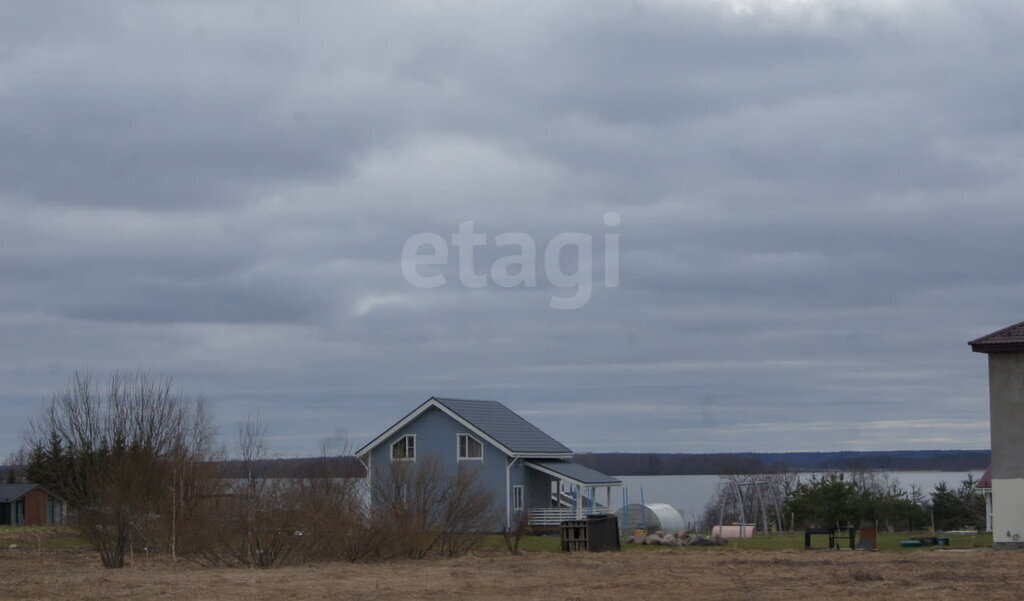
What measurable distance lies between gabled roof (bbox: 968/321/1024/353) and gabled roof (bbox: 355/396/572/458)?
22.7 meters

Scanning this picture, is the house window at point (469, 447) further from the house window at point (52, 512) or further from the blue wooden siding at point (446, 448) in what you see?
the house window at point (52, 512)

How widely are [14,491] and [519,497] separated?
113ft

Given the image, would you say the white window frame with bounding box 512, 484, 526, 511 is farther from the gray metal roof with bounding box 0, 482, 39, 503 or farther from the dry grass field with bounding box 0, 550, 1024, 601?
the gray metal roof with bounding box 0, 482, 39, 503

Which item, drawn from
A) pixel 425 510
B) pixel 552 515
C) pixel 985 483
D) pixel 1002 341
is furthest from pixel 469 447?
pixel 1002 341

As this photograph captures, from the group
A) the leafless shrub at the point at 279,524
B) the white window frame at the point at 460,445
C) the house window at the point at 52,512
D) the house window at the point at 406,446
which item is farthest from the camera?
the house window at the point at 52,512

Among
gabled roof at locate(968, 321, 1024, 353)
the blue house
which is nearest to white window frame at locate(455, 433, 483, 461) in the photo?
the blue house

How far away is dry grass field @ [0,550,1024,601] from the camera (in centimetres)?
2139

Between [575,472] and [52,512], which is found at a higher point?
[575,472]

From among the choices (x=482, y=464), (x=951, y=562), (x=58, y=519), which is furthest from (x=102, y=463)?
(x=58, y=519)

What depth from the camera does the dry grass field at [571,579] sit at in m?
21.4

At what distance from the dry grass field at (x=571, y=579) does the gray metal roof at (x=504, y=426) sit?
782 inches

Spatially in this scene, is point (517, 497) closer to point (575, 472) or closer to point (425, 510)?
point (575, 472)

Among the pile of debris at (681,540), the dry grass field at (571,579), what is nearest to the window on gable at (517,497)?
the pile of debris at (681,540)

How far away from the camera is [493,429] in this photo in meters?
53.8
